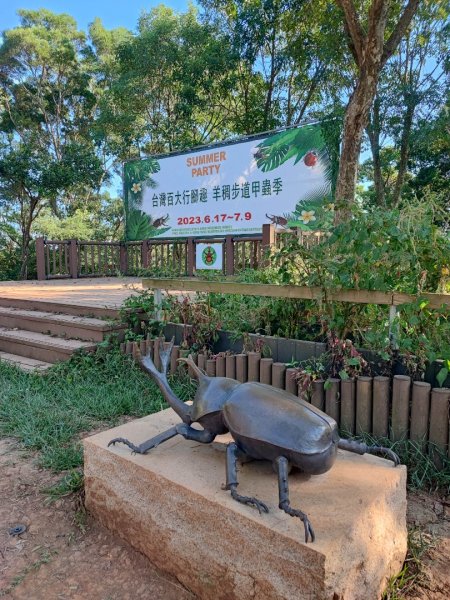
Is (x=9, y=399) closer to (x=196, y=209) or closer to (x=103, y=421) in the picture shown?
(x=103, y=421)

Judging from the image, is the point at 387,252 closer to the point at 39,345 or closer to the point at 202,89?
the point at 39,345

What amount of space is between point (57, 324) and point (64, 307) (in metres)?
0.40

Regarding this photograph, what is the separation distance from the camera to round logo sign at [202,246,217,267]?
345 inches

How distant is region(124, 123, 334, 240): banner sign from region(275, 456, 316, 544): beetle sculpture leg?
6.51 metres

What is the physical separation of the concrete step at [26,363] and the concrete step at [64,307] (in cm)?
72

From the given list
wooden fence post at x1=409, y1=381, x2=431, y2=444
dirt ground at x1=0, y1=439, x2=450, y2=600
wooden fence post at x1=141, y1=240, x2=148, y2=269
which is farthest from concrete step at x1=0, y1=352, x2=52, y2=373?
wooden fence post at x1=141, y1=240, x2=148, y2=269

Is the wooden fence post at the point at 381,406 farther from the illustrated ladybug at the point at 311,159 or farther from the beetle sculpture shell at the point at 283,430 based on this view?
the illustrated ladybug at the point at 311,159

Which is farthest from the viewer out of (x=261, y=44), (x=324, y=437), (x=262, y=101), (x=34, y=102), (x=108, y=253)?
(x=34, y=102)

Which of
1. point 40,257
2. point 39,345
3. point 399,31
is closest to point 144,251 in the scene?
point 40,257

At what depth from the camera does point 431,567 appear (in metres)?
1.65

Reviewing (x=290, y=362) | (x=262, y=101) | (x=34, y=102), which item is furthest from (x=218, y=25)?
(x=290, y=362)

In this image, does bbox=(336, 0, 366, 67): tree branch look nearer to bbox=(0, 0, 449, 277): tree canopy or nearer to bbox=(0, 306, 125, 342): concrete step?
bbox=(0, 0, 449, 277): tree canopy

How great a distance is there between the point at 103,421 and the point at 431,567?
2156mm

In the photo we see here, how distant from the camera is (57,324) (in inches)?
189
